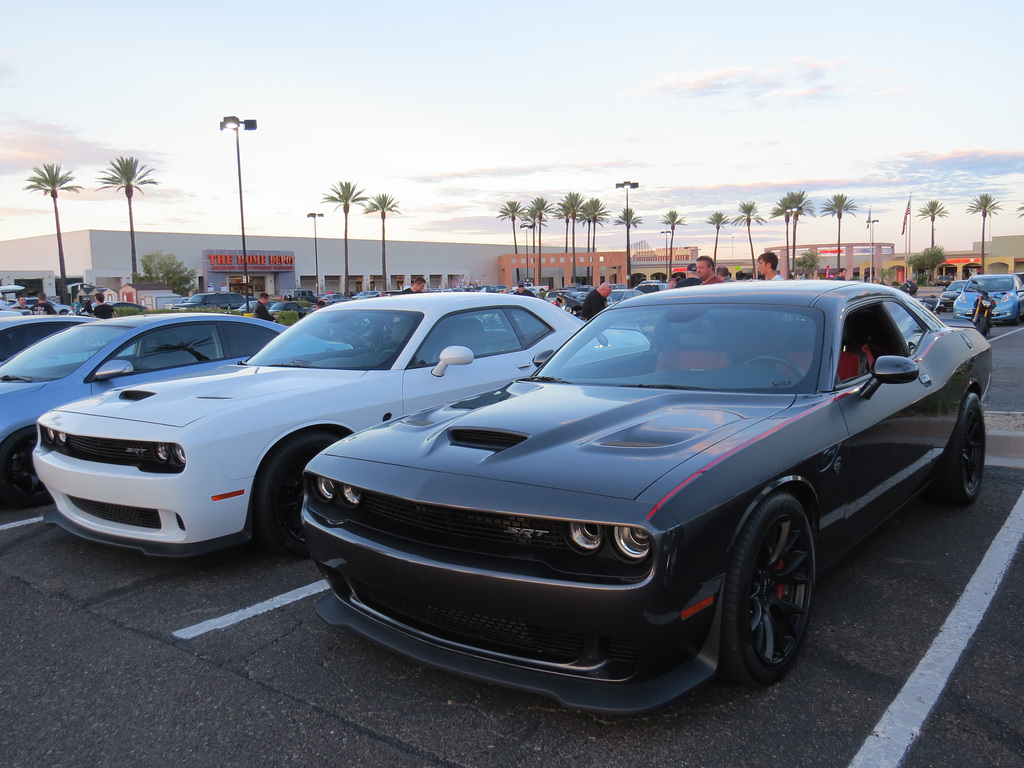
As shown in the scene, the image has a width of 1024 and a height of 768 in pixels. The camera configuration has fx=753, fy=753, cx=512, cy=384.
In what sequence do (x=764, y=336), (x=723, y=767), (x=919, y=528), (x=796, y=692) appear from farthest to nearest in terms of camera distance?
(x=919, y=528)
(x=764, y=336)
(x=796, y=692)
(x=723, y=767)

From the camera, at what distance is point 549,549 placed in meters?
2.41

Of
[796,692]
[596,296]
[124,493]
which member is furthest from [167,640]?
[596,296]

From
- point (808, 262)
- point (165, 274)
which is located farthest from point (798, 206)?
point (165, 274)

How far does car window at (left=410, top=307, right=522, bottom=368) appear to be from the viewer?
520cm

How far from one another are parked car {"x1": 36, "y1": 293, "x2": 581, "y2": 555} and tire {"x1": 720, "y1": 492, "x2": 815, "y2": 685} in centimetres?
229

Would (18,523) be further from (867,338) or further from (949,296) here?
(949,296)

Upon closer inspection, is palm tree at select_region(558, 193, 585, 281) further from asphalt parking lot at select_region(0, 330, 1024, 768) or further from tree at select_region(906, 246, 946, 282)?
asphalt parking lot at select_region(0, 330, 1024, 768)

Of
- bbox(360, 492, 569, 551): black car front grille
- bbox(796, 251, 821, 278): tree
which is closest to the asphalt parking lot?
bbox(360, 492, 569, 551): black car front grille

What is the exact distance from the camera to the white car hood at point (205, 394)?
4.08 meters

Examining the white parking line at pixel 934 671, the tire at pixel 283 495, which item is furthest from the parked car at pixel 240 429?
the white parking line at pixel 934 671

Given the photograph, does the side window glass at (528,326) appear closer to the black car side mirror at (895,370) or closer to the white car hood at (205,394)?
the white car hood at (205,394)

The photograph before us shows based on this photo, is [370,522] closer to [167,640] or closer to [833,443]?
[167,640]

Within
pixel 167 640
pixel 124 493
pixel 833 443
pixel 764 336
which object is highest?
pixel 764 336

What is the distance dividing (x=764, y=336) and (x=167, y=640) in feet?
10.1
